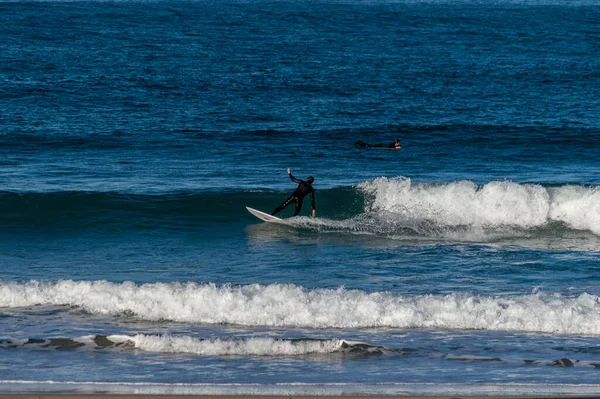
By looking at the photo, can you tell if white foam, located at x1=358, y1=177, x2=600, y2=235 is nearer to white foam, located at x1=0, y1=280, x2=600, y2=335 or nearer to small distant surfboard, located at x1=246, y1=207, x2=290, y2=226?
small distant surfboard, located at x1=246, y1=207, x2=290, y2=226

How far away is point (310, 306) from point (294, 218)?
8.04m

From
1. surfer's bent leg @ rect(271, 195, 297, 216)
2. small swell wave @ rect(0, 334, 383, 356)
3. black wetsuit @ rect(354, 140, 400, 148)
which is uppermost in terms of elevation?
black wetsuit @ rect(354, 140, 400, 148)

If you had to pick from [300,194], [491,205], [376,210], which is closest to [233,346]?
[300,194]

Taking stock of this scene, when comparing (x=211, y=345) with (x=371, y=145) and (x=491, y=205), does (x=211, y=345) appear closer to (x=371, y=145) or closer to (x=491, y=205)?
(x=491, y=205)

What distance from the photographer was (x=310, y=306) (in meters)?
14.6

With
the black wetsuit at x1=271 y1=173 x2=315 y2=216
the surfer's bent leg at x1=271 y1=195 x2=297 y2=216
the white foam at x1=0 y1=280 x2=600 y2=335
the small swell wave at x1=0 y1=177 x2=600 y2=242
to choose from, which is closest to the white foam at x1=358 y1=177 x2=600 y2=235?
the small swell wave at x1=0 y1=177 x2=600 y2=242

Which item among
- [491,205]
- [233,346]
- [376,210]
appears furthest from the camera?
[376,210]

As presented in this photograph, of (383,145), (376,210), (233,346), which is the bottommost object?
(233,346)

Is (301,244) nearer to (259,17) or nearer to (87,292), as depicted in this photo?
(87,292)

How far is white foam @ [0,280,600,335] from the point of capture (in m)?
14.0

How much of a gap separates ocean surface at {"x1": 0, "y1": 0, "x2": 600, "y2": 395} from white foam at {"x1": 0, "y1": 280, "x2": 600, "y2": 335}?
5 cm

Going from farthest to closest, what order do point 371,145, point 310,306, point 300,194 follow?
point 371,145 → point 300,194 → point 310,306

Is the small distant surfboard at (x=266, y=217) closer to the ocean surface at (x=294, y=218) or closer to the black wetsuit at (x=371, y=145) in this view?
the ocean surface at (x=294, y=218)

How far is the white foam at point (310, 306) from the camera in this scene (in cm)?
1400
